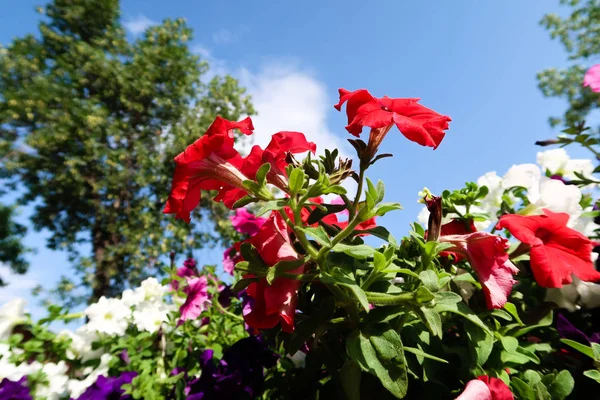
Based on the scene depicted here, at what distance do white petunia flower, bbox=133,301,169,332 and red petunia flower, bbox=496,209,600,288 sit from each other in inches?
37.8

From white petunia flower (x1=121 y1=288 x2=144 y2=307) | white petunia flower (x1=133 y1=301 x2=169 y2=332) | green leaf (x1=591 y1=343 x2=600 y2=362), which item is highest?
white petunia flower (x1=121 y1=288 x2=144 y2=307)

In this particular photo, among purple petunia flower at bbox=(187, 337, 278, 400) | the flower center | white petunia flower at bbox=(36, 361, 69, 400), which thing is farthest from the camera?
white petunia flower at bbox=(36, 361, 69, 400)

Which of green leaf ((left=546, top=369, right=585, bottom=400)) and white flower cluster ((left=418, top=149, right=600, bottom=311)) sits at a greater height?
white flower cluster ((left=418, top=149, right=600, bottom=311))

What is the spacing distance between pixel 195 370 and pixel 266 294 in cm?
70

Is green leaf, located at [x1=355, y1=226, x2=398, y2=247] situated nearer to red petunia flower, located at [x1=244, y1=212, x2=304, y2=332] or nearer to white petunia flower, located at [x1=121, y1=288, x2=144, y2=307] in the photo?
red petunia flower, located at [x1=244, y1=212, x2=304, y2=332]

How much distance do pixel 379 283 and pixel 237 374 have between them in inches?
17.0

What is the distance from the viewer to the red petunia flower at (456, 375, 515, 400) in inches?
21.6

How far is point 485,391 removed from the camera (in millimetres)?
555

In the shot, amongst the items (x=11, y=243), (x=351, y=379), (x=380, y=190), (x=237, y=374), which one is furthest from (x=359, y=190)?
(x=11, y=243)

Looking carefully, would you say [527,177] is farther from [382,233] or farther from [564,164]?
[382,233]

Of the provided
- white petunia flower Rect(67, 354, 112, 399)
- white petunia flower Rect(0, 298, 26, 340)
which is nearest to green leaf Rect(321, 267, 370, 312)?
white petunia flower Rect(67, 354, 112, 399)

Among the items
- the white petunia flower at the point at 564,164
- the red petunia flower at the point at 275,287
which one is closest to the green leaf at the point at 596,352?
the red petunia flower at the point at 275,287

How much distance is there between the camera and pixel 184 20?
10.5 m

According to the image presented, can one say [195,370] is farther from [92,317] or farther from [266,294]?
[266,294]
